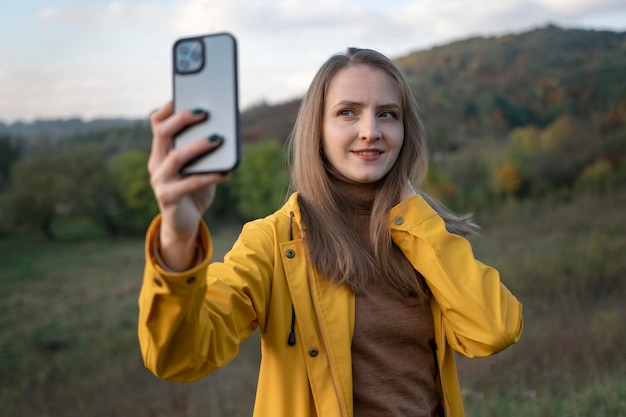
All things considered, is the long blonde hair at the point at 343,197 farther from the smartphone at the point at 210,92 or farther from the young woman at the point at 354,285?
the smartphone at the point at 210,92

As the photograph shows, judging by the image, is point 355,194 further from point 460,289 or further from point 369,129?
point 460,289

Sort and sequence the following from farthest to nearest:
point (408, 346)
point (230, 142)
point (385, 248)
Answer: point (385, 248) < point (408, 346) < point (230, 142)

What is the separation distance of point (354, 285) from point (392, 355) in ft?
0.81

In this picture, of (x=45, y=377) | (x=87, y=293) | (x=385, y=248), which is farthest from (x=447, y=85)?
(x=385, y=248)

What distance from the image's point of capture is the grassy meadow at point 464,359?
16.5 ft

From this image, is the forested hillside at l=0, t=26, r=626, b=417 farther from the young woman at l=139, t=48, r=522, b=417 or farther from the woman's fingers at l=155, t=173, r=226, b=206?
the woman's fingers at l=155, t=173, r=226, b=206

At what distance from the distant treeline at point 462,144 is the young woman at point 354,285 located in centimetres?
639

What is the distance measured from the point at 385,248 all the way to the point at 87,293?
1263cm

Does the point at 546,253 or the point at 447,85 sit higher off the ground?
the point at 447,85

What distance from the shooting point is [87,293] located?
45.1ft

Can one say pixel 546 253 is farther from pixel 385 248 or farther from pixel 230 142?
pixel 230 142

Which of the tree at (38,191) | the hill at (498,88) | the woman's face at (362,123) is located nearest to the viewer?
the woman's face at (362,123)

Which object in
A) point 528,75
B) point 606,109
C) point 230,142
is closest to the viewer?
point 230,142

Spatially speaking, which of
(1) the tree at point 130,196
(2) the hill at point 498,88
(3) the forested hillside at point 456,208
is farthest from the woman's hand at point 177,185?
(1) the tree at point 130,196
